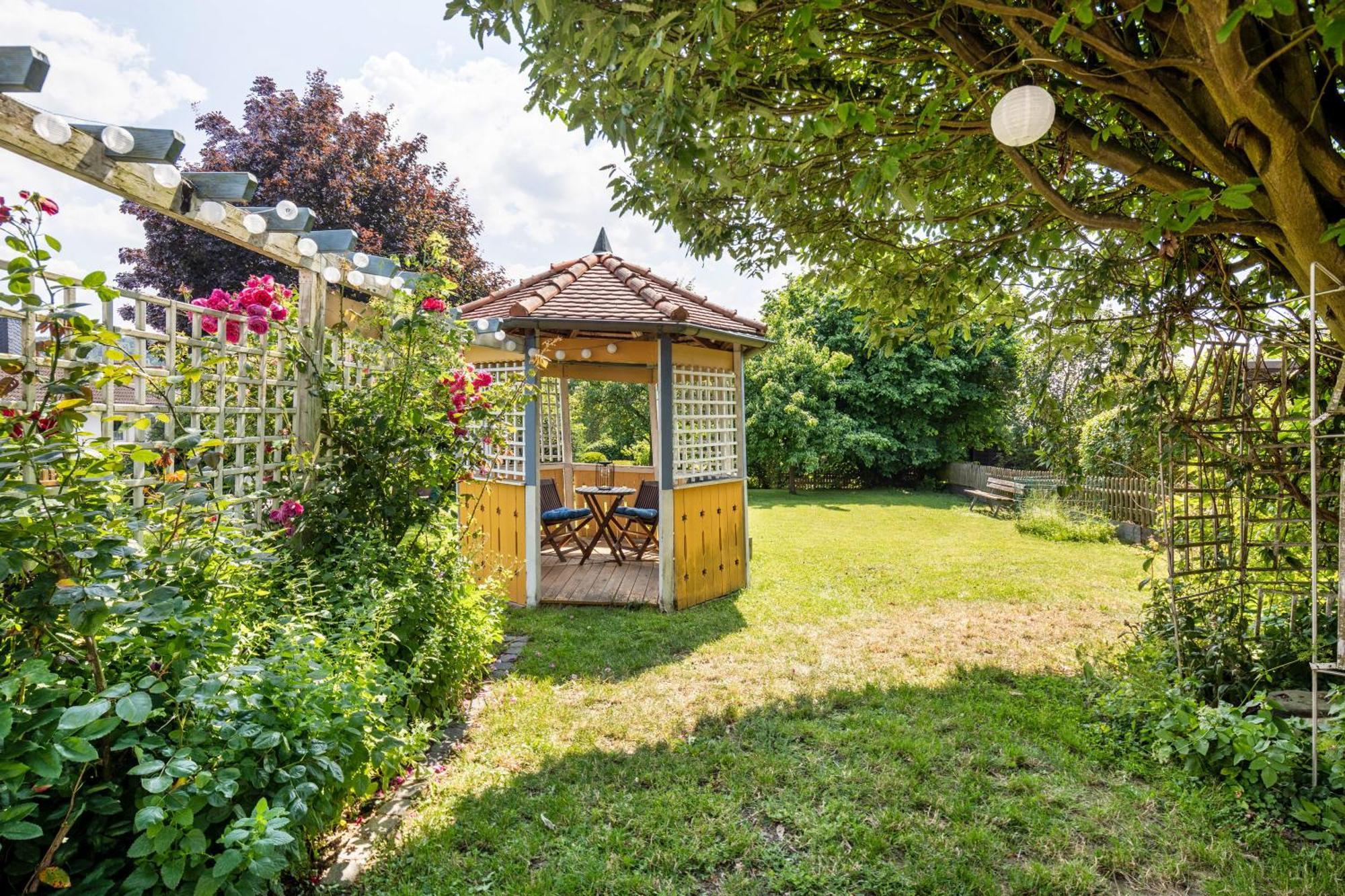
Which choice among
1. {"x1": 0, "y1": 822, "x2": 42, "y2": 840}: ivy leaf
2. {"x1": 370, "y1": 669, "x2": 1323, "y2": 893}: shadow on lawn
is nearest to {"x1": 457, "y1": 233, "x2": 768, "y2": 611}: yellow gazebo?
{"x1": 370, "y1": 669, "x2": 1323, "y2": 893}: shadow on lawn

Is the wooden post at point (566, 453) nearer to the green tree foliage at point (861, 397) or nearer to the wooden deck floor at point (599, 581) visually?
the wooden deck floor at point (599, 581)

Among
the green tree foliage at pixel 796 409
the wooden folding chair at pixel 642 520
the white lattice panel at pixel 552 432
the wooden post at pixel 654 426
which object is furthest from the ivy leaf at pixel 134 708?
the green tree foliage at pixel 796 409

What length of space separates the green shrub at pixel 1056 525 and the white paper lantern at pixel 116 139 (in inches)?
483

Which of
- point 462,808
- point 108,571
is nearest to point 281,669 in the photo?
point 108,571

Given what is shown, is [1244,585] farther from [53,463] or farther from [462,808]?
[53,463]

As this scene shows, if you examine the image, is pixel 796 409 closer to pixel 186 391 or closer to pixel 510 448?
pixel 510 448

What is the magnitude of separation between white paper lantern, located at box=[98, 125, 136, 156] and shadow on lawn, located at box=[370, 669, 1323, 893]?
3.13m

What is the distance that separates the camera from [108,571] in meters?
1.68

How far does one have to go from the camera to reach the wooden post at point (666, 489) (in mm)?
6371

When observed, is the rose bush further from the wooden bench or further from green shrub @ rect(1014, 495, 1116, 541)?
the wooden bench

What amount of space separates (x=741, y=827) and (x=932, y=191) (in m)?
3.76

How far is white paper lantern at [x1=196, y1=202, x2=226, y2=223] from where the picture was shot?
297 cm

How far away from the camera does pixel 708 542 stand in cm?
682

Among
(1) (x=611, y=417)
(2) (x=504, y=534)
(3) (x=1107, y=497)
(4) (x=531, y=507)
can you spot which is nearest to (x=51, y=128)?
(4) (x=531, y=507)
